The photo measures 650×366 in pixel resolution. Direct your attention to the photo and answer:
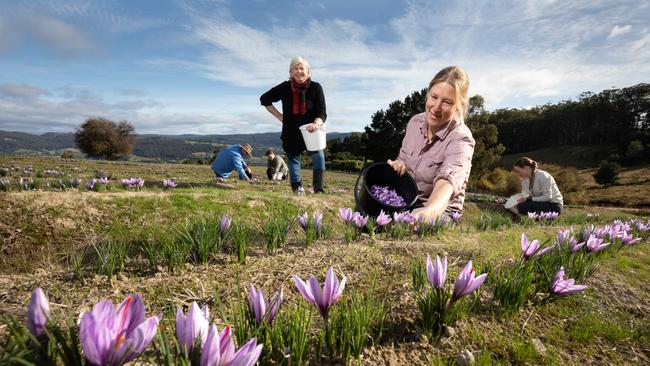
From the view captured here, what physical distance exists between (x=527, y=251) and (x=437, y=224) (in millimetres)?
1399

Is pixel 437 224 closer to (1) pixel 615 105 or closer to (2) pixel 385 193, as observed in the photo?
(2) pixel 385 193

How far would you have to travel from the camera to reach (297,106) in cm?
670

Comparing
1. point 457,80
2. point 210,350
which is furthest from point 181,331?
point 457,80

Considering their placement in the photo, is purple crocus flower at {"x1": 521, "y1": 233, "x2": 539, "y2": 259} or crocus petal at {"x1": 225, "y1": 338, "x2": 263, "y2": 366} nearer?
crocus petal at {"x1": 225, "y1": 338, "x2": 263, "y2": 366}

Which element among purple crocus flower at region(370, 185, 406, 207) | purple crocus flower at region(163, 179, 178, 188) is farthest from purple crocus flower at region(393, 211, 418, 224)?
purple crocus flower at region(163, 179, 178, 188)

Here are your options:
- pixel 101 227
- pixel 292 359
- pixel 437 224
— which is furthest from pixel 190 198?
pixel 292 359

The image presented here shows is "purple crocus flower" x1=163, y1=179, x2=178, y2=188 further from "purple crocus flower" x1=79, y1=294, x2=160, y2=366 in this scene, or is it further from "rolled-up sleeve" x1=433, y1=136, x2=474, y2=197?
"purple crocus flower" x1=79, y1=294, x2=160, y2=366

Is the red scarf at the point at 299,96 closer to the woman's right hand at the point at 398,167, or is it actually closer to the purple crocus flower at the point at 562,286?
the woman's right hand at the point at 398,167

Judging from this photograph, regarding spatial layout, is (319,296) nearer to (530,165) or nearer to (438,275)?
(438,275)

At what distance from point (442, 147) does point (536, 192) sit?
23.2ft

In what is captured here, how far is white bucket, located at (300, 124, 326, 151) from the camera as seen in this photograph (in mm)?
6348

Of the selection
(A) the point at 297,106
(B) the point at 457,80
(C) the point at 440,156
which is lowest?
(C) the point at 440,156

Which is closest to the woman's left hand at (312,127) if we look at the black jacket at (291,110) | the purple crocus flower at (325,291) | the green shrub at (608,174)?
the black jacket at (291,110)

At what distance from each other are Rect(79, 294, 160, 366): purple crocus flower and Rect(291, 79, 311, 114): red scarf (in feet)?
19.6
